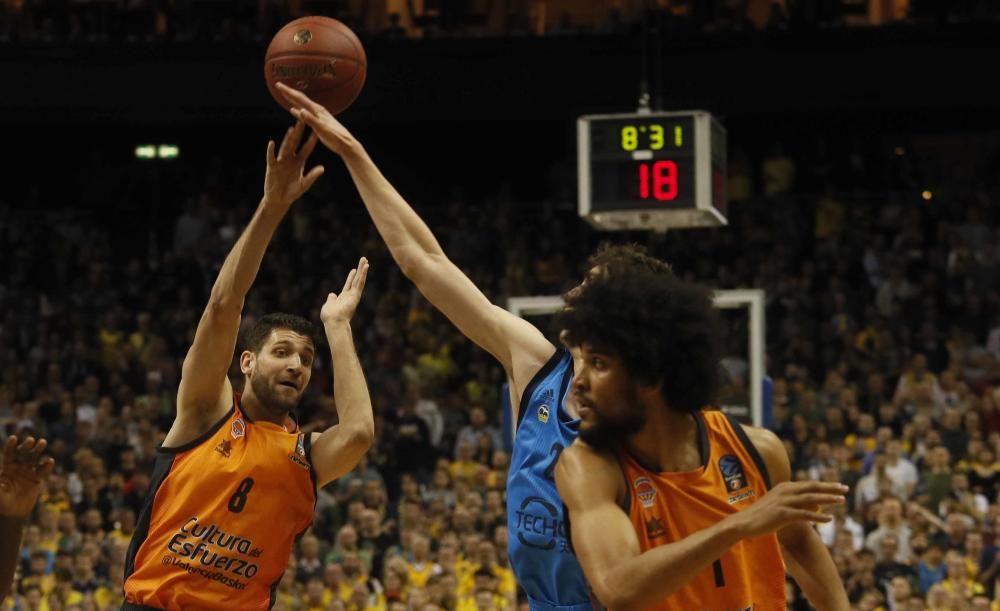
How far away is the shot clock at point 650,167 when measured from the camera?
12023 mm

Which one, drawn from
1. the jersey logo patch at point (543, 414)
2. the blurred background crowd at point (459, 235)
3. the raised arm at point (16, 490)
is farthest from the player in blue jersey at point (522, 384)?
the blurred background crowd at point (459, 235)

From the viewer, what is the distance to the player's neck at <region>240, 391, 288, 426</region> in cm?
598

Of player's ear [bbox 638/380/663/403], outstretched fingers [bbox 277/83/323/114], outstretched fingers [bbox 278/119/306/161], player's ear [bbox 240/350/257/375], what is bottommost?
player's ear [bbox 240/350/257/375]

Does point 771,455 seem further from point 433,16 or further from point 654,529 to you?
point 433,16

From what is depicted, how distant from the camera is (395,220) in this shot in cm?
529

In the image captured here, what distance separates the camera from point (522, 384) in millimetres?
A: 5027

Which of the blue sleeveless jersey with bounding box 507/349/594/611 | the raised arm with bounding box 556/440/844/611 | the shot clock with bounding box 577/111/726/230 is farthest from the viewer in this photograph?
the shot clock with bounding box 577/111/726/230

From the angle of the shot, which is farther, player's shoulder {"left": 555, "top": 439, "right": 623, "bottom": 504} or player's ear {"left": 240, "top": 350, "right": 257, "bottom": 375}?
player's ear {"left": 240, "top": 350, "right": 257, "bottom": 375}

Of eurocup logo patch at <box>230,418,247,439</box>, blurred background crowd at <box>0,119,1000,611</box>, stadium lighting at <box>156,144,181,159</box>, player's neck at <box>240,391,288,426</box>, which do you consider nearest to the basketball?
player's neck at <box>240,391,288,426</box>

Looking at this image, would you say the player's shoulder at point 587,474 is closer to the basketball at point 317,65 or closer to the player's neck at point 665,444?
the player's neck at point 665,444

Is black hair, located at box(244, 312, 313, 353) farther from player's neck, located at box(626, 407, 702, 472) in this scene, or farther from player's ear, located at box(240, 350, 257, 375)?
player's neck, located at box(626, 407, 702, 472)

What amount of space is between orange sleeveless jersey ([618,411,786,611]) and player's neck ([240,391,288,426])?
2.24 meters

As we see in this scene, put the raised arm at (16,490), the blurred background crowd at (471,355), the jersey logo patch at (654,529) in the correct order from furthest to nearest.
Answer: the blurred background crowd at (471,355) < the raised arm at (16,490) < the jersey logo patch at (654,529)

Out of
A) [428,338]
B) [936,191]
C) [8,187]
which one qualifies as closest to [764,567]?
[428,338]
